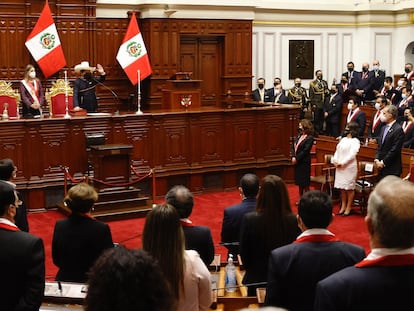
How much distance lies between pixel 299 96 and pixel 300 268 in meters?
14.1

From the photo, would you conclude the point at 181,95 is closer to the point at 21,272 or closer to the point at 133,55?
the point at 133,55

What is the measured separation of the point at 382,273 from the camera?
94.7 inches

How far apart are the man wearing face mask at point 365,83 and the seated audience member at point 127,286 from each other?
15976 millimetres

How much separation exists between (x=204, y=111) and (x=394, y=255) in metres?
8.88

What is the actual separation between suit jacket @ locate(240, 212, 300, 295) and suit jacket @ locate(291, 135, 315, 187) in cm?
527

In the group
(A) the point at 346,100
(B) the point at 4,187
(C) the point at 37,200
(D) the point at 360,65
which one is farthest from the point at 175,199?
(D) the point at 360,65

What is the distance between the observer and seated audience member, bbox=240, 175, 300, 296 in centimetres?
447

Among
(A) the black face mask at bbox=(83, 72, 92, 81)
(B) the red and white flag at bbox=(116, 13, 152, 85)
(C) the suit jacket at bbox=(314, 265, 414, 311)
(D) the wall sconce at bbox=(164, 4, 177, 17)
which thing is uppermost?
(D) the wall sconce at bbox=(164, 4, 177, 17)

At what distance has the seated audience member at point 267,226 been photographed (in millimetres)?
4469

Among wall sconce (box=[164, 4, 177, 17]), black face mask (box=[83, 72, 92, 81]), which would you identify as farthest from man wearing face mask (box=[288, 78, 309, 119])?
black face mask (box=[83, 72, 92, 81])

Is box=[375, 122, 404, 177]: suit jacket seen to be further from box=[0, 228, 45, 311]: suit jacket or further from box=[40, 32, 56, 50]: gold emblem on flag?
box=[40, 32, 56, 50]: gold emblem on flag

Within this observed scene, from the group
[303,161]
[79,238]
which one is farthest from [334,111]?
[79,238]

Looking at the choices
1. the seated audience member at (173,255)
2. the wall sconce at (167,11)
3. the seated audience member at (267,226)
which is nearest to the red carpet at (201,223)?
the seated audience member at (267,226)

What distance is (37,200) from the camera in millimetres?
9914
